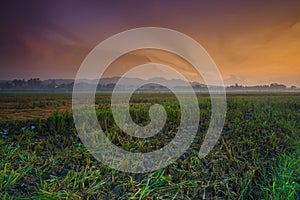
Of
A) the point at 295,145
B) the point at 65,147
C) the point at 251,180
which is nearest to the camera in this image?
the point at 251,180

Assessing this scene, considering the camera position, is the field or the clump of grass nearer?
the clump of grass

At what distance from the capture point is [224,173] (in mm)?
3021

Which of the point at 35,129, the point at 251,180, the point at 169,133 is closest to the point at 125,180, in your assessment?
the point at 251,180

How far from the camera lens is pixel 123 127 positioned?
5.25m

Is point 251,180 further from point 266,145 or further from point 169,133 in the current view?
point 169,133

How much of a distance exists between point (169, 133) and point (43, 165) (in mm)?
2949

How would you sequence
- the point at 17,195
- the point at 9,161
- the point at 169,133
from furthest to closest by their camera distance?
the point at 169,133
the point at 9,161
the point at 17,195

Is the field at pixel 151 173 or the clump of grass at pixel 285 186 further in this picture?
the field at pixel 151 173

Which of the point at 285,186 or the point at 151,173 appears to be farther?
the point at 151,173

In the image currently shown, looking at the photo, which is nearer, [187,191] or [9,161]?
[187,191]

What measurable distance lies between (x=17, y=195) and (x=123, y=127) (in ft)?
10.1

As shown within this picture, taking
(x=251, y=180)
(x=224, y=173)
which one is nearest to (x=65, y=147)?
(x=224, y=173)

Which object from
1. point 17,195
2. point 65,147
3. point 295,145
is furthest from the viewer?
point 295,145

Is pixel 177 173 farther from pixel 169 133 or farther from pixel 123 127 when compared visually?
pixel 123 127
